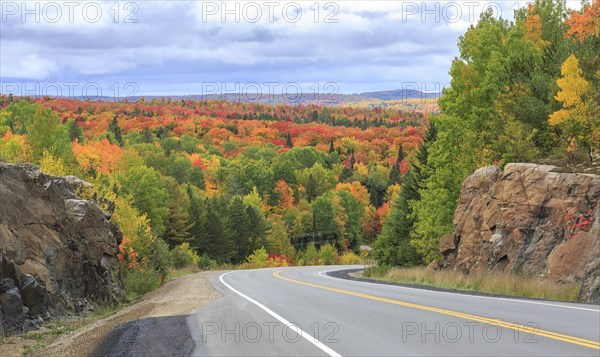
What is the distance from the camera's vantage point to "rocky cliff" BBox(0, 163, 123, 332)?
20625mm

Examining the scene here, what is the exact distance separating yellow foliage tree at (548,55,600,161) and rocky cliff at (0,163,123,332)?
75.5 ft

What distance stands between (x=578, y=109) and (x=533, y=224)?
6397 mm

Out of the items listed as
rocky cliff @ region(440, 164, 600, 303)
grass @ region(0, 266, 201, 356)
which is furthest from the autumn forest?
grass @ region(0, 266, 201, 356)

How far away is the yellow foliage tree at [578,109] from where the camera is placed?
29.6 metres

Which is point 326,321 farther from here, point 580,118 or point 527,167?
point 580,118

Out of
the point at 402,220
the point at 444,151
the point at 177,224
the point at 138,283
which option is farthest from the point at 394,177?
the point at 138,283

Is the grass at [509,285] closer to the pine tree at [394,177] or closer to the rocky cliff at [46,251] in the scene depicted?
the rocky cliff at [46,251]

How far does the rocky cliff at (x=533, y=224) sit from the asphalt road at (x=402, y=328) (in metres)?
5.17

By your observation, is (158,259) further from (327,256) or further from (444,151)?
(327,256)

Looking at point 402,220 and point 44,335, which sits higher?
point 44,335

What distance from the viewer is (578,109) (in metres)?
29.8

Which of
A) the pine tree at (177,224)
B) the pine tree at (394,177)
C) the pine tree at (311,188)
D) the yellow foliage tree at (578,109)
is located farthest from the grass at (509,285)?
the pine tree at (394,177)

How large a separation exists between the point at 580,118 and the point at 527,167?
139 inches

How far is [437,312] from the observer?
1446 cm
